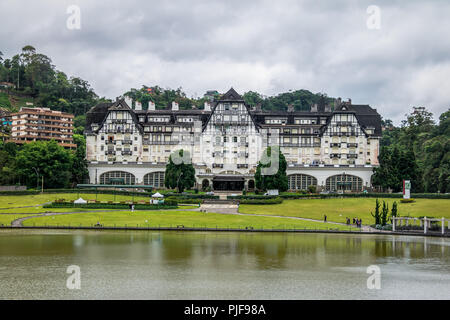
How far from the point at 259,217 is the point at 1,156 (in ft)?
214

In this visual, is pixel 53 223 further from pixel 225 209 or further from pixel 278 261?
pixel 278 261

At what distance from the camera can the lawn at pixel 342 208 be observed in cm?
9069

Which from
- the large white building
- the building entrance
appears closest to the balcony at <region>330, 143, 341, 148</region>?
the large white building

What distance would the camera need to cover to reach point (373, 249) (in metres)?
62.3

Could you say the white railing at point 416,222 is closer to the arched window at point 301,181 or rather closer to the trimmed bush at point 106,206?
the trimmed bush at point 106,206

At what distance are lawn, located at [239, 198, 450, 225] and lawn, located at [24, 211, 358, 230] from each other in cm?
778

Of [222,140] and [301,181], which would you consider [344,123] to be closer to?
[301,181]

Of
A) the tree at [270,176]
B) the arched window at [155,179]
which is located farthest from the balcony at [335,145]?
the arched window at [155,179]

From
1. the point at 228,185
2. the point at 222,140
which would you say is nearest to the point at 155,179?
the point at 228,185

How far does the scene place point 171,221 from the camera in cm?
8238

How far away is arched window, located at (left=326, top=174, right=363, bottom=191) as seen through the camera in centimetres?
12419

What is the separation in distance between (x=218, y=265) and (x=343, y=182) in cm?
7882
